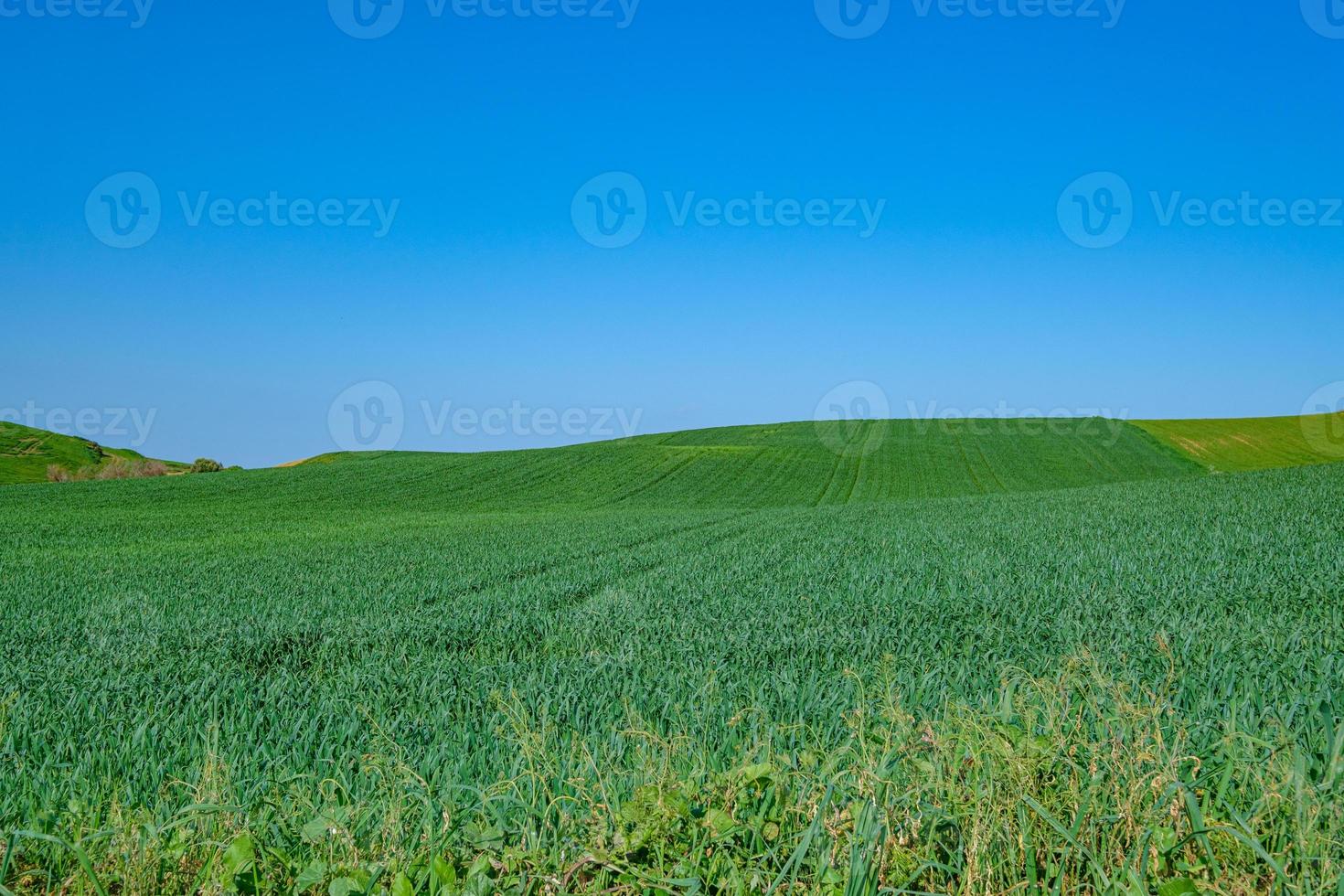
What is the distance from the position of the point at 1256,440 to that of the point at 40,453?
375 ft

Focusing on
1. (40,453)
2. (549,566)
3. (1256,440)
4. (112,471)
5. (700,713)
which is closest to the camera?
(700,713)

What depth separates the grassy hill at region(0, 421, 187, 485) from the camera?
7456cm

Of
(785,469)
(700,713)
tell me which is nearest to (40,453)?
(785,469)

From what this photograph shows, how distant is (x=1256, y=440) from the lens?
231ft

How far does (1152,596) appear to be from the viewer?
364 inches

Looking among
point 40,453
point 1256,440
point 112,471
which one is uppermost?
point 40,453

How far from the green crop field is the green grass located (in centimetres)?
5618

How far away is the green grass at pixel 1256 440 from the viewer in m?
65.0

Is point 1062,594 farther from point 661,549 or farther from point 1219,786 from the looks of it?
point 661,549

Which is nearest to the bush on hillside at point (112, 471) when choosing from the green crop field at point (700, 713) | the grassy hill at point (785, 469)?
the grassy hill at point (785, 469)

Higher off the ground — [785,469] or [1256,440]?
[1256,440]

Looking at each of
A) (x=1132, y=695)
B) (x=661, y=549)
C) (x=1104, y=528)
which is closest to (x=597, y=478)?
(x=661, y=549)

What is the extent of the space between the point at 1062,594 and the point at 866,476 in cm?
4635

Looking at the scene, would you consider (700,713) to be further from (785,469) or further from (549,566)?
(785,469)
